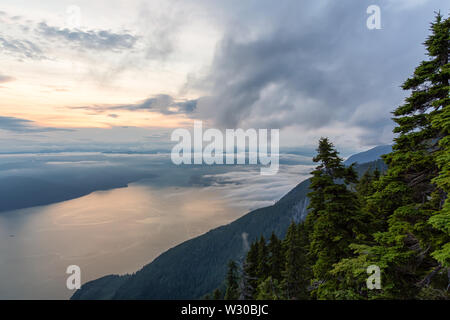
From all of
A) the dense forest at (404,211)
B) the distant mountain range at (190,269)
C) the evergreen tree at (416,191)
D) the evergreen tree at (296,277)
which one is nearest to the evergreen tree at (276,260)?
the evergreen tree at (296,277)

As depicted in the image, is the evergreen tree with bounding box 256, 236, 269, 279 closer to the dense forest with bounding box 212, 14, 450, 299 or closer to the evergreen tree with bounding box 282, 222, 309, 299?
the evergreen tree with bounding box 282, 222, 309, 299

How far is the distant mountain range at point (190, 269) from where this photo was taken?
119000mm

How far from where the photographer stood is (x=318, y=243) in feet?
44.2

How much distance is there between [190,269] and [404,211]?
494ft

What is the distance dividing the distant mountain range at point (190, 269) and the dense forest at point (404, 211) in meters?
103

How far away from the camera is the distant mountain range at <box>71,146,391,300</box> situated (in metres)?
119

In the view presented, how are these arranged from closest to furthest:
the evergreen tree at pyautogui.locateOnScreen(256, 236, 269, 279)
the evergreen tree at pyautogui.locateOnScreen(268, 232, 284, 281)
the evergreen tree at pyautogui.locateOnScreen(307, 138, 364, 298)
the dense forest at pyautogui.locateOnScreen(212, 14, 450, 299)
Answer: the dense forest at pyautogui.locateOnScreen(212, 14, 450, 299) < the evergreen tree at pyautogui.locateOnScreen(307, 138, 364, 298) < the evergreen tree at pyautogui.locateOnScreen(268, 232, 284, 281) < the evergreen tree at pyautogui.locateOnScreen(256, 236, 269, 279)

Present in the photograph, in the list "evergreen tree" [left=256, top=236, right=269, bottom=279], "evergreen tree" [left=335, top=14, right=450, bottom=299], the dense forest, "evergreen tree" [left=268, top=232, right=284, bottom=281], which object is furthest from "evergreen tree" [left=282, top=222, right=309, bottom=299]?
"evergreen tree" [left=335, top=14, right=450, bottom=299]

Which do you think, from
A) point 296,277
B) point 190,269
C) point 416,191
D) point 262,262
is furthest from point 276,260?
point 190,269

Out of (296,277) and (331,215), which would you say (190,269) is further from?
(331,215)

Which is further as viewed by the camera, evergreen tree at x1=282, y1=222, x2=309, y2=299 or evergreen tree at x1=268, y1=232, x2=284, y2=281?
evergreen tree at x1=268, y1=232, x2=284, y2=281

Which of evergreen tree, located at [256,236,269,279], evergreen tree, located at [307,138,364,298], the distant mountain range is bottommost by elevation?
the distant mountain range

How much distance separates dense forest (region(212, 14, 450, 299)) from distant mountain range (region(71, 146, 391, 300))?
103285mm
